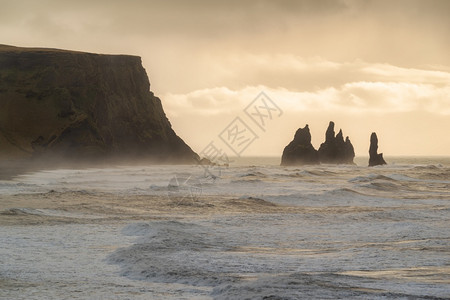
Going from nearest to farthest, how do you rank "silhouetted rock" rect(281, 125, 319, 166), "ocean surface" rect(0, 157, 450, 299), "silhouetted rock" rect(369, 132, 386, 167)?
"ocean surface" rect(0, 157, 450, 299)
"silhouetted rock" rect(369, 132, 386, 167)
"silhouetted rock" rect(281, 125, 319, 166)

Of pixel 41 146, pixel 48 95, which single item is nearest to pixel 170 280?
pixel 41 146

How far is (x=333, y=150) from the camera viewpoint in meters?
125

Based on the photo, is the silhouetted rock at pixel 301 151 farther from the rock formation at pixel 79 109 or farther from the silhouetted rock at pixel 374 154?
the rock formation at pixel 79 109

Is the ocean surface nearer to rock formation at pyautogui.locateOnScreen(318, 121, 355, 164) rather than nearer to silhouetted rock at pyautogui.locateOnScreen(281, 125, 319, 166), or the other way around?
silhouetted rock at pyautogui.locateOnScreen(281, 125, 319, 166)

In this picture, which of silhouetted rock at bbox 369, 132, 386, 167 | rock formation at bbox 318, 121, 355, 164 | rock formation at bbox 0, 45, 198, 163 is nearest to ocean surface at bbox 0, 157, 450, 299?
rock formation at bbox 0, 45, 198, 163

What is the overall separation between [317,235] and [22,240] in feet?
26.1

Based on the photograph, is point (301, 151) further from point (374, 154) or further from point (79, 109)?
point (79, 109)

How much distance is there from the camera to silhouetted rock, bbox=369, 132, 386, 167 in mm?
113375

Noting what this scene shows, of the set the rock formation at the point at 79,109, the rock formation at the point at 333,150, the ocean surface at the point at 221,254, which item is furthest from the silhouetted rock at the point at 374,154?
the ocean surface at the point at 221,254

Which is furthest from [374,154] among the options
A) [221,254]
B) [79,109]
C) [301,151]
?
[221,254]

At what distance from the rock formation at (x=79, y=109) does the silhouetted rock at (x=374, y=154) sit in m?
36.8

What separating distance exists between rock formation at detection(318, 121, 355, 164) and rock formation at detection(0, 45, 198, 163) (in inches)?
1100

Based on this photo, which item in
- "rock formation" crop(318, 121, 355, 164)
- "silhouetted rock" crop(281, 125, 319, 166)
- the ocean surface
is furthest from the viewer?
"rock formation" crop(318, 121, 355, 164)

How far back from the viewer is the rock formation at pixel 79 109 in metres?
104
